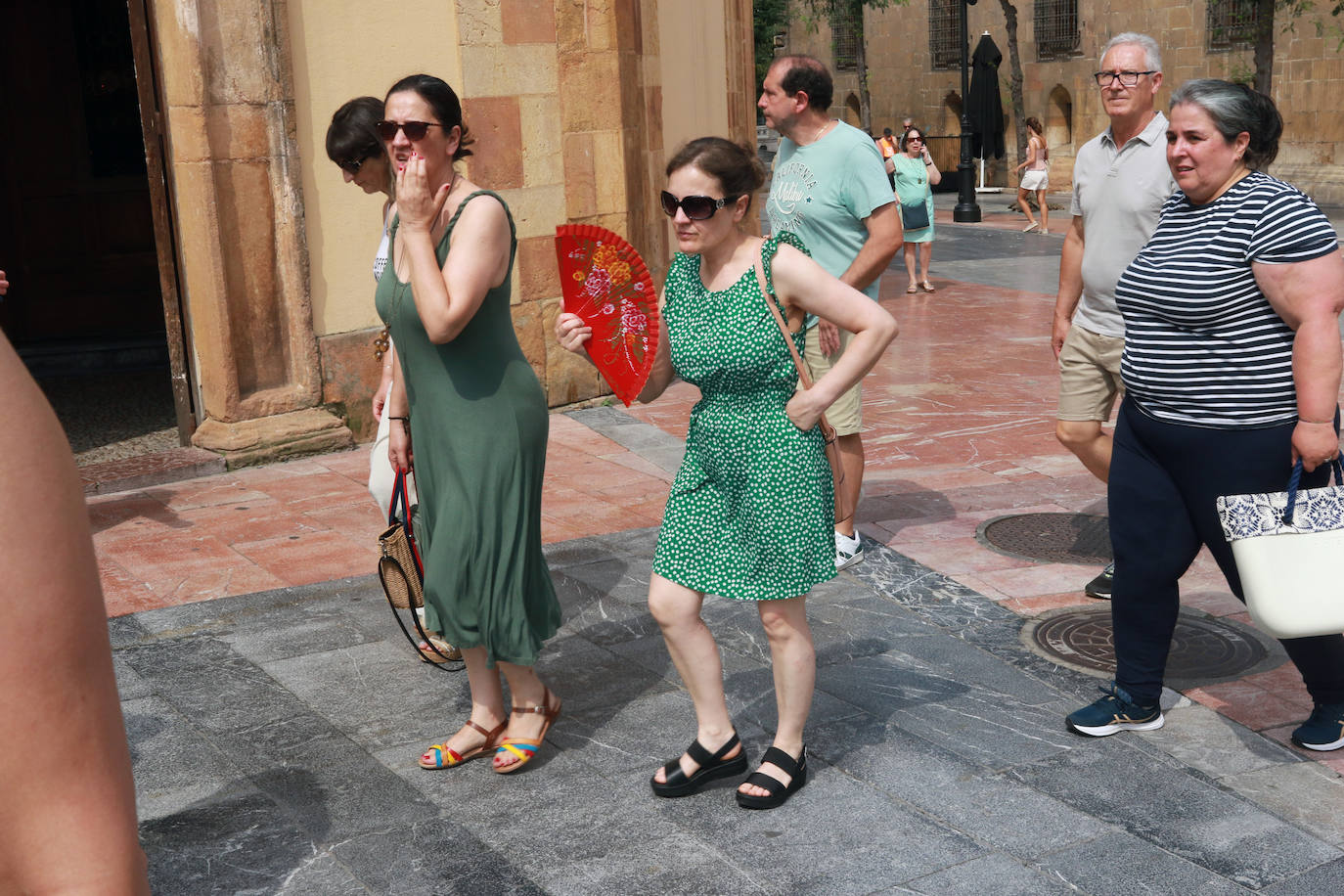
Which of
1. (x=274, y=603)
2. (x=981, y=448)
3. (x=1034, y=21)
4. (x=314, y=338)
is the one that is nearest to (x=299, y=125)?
(x=314, y=338)

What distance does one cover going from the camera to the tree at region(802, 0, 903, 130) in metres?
38.6

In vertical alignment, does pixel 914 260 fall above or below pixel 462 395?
below

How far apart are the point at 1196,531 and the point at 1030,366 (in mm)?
6508

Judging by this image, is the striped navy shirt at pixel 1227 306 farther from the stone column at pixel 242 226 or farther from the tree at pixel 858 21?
the tree at pixel 858 21

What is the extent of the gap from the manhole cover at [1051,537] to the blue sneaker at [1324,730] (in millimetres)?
1858

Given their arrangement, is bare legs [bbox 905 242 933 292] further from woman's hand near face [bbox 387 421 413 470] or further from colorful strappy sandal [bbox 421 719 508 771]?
colorful strappy sandal [bbox 421 719 508 771]

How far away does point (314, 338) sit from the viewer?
8406mm

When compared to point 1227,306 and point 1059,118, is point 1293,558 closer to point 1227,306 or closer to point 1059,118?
point 1227,306

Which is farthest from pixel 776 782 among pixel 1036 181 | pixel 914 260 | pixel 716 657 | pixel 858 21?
pixel 858 21

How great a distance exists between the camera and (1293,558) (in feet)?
12.2

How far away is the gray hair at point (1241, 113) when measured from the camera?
392cm

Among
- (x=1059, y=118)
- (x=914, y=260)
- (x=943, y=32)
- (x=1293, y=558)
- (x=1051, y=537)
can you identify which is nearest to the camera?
(x=1293, y=558)

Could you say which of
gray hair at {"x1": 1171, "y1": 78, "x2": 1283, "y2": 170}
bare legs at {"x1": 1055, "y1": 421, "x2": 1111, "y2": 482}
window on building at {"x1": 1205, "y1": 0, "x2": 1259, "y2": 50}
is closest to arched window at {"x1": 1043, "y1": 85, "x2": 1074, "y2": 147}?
window on building at {"x1": 1205, "y1": 0, "x2": 1259, "y2": 50}

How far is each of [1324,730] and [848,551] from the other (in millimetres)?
2264
